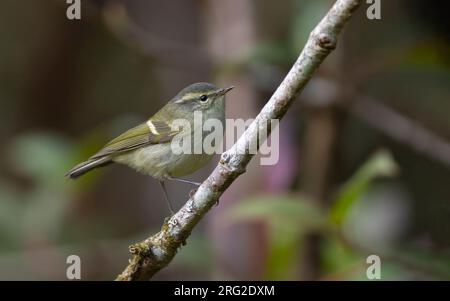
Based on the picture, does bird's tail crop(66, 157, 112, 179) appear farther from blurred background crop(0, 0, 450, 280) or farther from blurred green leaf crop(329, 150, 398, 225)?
blurred green leaf crop(329, 150, 398, 225)

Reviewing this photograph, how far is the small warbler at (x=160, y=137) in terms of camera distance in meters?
3.73

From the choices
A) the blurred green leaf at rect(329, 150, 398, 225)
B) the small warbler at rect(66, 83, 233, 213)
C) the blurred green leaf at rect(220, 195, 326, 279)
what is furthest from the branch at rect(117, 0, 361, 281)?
the blurred green leaf at rect(329, 150, 398, 225)

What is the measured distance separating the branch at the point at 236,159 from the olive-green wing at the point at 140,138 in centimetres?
110

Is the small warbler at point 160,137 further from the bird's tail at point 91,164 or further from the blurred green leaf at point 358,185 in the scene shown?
the blurred green leaf at point 358,185

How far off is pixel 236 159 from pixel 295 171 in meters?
2.74

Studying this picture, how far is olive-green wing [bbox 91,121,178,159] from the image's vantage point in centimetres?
384

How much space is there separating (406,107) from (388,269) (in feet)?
7.51

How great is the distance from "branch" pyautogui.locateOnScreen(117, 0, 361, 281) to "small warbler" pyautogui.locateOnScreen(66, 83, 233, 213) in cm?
91

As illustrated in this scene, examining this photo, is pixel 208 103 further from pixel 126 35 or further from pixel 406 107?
pixel 406 107

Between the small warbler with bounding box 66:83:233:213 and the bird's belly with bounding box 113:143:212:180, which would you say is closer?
the bird's belly with bounding box 113:143:212:180

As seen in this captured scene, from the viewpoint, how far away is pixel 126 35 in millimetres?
4953

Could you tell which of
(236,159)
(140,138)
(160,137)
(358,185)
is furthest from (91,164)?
(236,159)

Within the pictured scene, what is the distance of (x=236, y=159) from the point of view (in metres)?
2.44
